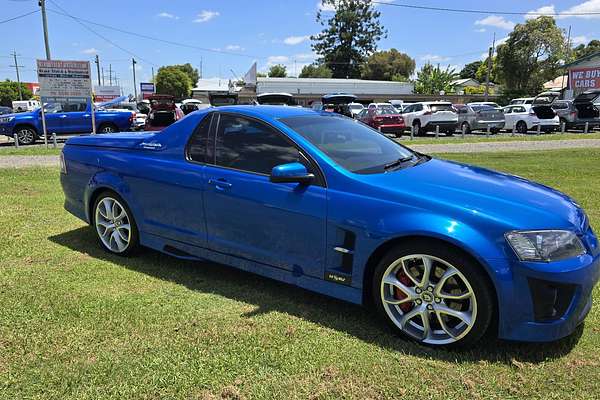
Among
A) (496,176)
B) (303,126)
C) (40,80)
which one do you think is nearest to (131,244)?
(303,126)

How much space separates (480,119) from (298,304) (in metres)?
22.4

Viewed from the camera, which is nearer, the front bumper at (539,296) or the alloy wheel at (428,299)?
the front bumper at (539,296)

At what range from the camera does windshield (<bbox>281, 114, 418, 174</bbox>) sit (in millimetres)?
3686

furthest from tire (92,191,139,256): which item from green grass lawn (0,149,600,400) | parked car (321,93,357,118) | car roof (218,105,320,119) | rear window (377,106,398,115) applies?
parked car (321,93,357,118)

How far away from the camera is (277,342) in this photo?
324 centimetres

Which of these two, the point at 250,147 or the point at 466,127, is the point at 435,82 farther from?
the point at 250,147

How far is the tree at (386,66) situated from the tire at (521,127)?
196ft

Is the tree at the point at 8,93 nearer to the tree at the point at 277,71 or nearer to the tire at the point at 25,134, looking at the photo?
the tree at the point at 277,71

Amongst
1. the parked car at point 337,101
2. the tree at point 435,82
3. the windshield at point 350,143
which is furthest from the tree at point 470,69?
the windshield at point 350,143

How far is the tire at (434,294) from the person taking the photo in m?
2.95

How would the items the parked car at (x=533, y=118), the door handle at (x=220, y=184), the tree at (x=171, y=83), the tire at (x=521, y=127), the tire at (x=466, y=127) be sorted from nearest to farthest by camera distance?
the door handle at (x=220, y=184)
the parked car at (x=533, y=118)
the tire at (x=466, y=127)
the tire at (x=521, y=127)
the tree at (x=171, y=83)

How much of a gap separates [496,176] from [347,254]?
1420mm

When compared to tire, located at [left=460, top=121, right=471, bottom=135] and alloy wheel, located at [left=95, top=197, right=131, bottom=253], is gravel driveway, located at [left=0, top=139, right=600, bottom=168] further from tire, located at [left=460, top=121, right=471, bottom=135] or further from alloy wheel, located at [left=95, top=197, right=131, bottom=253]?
alloy wheel, located at [left=95, top=197, right=131, bottom=253]

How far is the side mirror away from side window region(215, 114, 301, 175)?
21 cm
